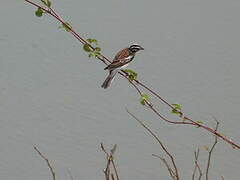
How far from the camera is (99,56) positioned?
103 cm

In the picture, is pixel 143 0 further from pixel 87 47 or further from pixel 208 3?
pixel 87 47

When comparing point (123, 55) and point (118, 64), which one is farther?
point (123, 55)

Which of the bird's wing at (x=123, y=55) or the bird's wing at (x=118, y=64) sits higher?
the bird's wing at (x=123, y=55)

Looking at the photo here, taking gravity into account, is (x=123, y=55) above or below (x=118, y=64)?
above

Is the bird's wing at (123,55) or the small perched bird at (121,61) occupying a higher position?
the bird's wing at (123,55)

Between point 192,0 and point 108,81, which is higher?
point 192,0

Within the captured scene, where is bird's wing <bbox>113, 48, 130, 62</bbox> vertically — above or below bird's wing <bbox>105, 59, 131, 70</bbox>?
above

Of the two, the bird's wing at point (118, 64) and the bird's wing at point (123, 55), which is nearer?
the bird's wing at point (118, 64)

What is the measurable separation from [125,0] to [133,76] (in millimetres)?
5708

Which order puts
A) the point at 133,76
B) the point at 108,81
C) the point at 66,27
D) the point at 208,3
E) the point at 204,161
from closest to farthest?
the point at 66,27 → the point at 133,76 → the point at 108,81 → the point at 204,161 → the point at 208,3

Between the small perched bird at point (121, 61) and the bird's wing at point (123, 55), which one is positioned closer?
the small perched bird at point (121, 61)

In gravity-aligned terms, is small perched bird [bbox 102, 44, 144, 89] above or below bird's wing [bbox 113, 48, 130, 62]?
below

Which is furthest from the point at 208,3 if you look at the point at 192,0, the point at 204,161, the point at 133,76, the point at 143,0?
the point at 133,76

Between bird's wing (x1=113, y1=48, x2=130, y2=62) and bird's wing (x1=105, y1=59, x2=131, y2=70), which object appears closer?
bird's wing (x1=105, y1=59, x2=131, y2=70)
